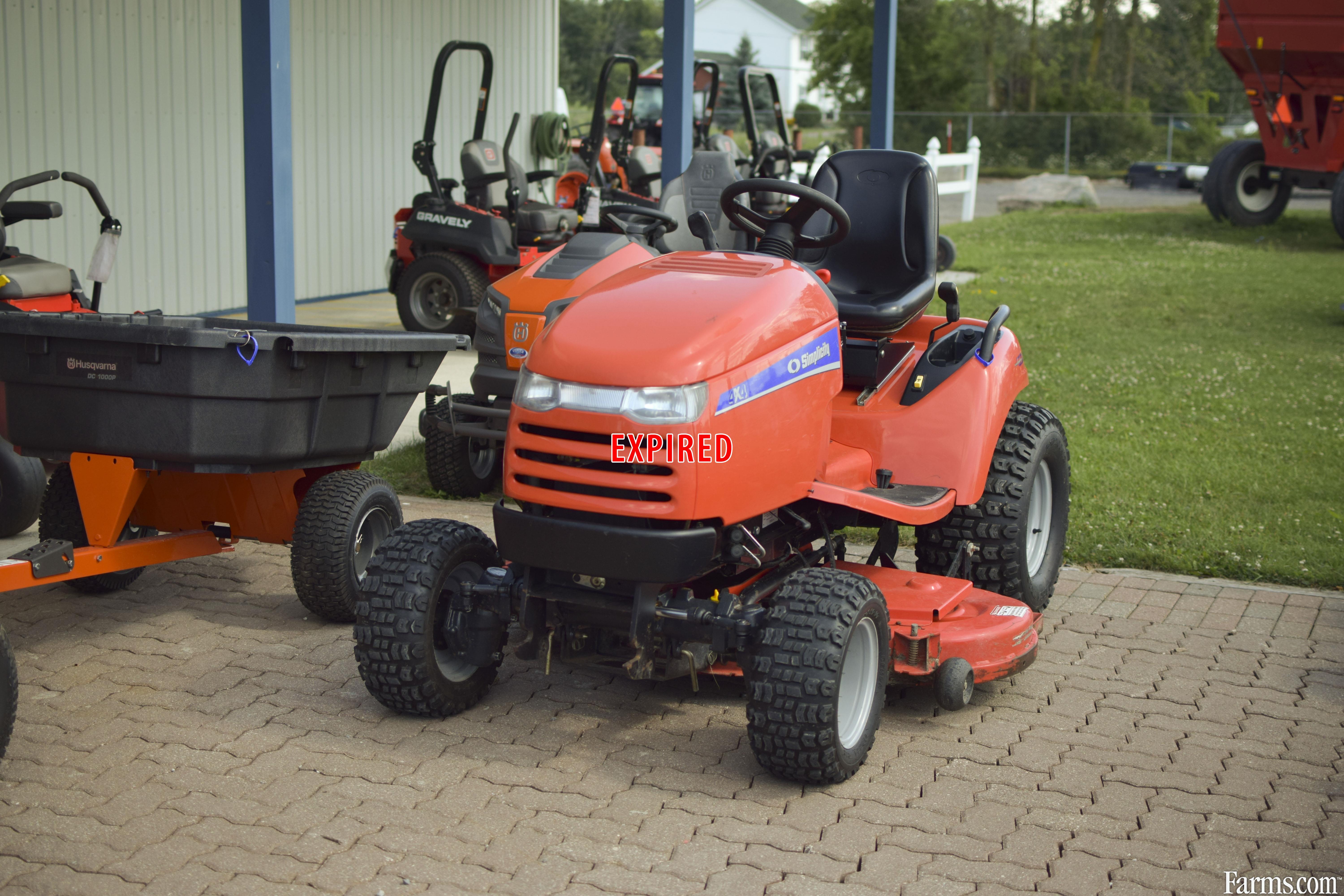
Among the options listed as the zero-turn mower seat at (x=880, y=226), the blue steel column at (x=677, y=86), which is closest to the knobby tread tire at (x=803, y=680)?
the zero-turn mower seat at (x=880, y=226)

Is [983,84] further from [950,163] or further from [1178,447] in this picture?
[1178,447]

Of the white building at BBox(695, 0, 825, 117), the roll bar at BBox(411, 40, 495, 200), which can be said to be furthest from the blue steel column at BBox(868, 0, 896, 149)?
the white building at BBox(695, 0, 825, 117)

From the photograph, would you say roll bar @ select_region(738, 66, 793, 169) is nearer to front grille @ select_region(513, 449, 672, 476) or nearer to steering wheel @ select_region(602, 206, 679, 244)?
steering wheel @ select_region(602, 206, 679, 244)

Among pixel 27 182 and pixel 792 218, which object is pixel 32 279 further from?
pixel 792 218

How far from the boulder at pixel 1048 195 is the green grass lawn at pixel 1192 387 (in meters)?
6.06

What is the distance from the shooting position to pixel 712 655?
11.6 feet

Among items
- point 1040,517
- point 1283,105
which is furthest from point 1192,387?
point 1283,105

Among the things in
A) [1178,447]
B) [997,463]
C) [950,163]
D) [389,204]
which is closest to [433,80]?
[389,204]

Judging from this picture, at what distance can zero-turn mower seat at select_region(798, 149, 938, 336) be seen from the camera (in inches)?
188

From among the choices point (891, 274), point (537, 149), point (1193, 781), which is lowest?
point (1193, 781)

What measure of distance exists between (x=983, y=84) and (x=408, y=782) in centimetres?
4795

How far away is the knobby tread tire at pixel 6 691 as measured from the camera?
3.21 m

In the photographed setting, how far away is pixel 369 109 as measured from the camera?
40.2 feet

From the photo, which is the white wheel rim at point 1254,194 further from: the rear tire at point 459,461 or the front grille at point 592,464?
the front grille at point 592,464
